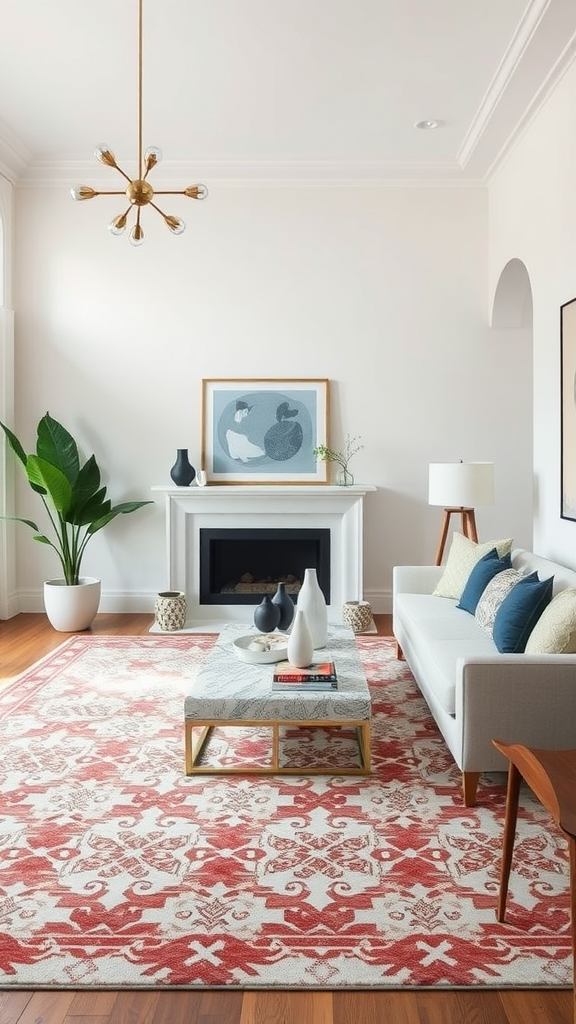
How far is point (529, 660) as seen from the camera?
2.85 meters

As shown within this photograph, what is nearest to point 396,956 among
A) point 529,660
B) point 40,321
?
point 529,660

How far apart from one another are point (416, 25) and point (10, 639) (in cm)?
450

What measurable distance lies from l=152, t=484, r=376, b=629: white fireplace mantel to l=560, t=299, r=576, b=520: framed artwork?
6.36 ft

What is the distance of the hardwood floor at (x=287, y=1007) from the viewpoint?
73.9 inches

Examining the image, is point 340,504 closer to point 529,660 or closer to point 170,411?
point 170,411

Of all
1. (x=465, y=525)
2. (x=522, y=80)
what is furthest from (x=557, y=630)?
(x=522, y=80)

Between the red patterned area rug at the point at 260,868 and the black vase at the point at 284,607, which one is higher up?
the black vase at the point at 284,607

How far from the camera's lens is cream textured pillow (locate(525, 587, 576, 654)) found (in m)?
2.99

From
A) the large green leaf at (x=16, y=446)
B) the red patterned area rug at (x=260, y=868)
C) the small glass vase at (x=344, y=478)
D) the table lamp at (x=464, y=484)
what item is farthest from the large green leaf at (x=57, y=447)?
the table lamp at (x=464, y=484)

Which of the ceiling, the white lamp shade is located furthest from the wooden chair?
the ceiling

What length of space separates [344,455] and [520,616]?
3255 millimetres

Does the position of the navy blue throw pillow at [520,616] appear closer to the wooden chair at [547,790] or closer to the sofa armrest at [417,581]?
the wooden chair at [547,790]

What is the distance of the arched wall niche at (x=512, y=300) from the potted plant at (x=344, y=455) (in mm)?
1401

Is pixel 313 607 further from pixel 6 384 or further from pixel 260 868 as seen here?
pixel 6 384
